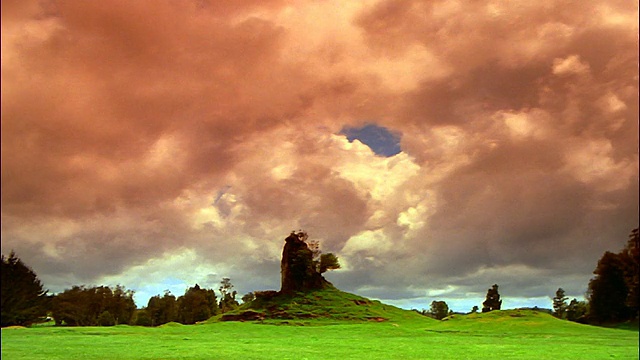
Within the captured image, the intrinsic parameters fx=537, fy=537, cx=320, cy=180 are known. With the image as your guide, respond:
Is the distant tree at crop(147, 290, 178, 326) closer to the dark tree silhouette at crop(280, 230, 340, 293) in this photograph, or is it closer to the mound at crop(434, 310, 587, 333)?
the dark tree silhouette at crop(280, 230, 340, 293)

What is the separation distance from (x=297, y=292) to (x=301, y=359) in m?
96.5

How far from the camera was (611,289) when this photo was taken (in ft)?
234

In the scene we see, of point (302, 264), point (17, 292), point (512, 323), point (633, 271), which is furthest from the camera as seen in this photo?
point (302, 264)

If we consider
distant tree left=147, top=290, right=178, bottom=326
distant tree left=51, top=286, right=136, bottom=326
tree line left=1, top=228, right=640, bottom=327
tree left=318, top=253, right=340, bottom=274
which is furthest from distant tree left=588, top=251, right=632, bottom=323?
distant tree left=147, top=290, right=178, bottom=326

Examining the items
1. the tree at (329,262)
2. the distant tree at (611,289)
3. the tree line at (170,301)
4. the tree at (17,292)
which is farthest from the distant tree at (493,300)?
the tree at (17,292)

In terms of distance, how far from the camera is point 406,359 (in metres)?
30.2

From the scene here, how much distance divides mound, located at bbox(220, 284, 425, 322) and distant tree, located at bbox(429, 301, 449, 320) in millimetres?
51887

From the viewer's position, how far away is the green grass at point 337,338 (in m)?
33.4

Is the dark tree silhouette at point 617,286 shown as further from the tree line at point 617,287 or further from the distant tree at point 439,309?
the distant tree at point 439,309

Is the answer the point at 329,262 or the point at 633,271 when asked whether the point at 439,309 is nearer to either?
the point at 329,262

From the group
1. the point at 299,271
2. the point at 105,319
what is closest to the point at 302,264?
the point at 299,271

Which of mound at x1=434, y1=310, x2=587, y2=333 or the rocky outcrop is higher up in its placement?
the rocky outcrop

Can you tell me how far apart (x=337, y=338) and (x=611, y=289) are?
40.2 metres

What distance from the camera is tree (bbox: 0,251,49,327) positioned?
4325 centimetres
